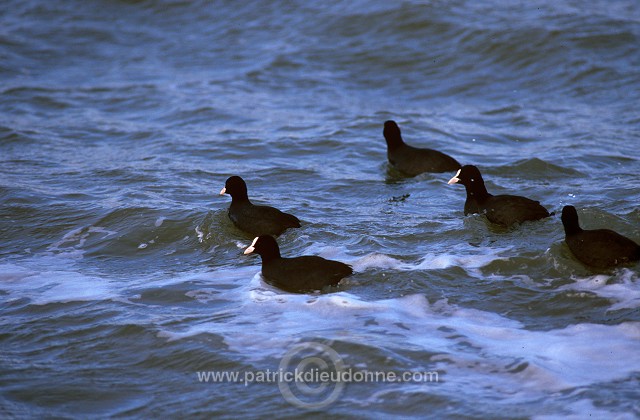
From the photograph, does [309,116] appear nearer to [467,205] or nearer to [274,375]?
[467,205]

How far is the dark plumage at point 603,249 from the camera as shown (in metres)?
8.25

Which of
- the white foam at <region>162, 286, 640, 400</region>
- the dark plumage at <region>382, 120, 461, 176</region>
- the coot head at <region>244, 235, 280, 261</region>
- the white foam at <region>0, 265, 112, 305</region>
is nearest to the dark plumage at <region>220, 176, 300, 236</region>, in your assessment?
the coot head at <region>244, 235, 280, 261</region>

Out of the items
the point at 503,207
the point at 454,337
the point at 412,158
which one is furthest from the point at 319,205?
the point at 454,337

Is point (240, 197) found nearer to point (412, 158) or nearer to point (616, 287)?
point (412, 158)

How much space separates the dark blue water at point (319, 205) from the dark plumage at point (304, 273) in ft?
0.45

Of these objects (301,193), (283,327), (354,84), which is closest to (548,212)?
(301,193)

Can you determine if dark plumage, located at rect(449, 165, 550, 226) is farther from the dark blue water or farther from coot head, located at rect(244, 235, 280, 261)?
coot head, located at rect(244, 235, 280, 261)

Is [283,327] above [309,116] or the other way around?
the other way around

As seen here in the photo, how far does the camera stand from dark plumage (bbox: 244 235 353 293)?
823cm

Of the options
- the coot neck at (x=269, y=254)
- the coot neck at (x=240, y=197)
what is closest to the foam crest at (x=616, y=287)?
the coot neck at (x=269, y=254)

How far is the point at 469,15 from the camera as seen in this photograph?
20.0 m

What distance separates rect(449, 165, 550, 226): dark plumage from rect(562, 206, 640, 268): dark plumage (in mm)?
1226

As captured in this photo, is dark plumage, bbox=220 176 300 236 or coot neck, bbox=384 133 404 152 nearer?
dark plumage, bbox=220 176 300 236

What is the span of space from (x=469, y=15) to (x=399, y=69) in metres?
3.04
